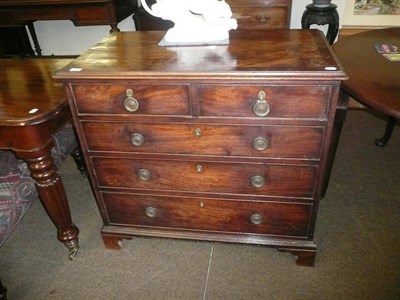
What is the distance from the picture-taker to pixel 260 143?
126cm

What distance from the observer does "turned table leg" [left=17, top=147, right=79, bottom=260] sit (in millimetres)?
1376

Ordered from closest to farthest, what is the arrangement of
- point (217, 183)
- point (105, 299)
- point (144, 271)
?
point (217, 183)
point (105, 299)
point (144, 271)

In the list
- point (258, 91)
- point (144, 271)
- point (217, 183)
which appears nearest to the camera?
point (258, 91)

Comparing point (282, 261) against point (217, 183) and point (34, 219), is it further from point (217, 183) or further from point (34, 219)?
point (34, 219)

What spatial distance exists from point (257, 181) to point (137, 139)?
0.52 metres

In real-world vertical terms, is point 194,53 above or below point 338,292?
above

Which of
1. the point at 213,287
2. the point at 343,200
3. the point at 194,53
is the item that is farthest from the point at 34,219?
the point at 343,200

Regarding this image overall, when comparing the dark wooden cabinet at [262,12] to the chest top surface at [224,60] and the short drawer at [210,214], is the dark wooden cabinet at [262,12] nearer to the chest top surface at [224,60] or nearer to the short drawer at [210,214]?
the chest top surface at [224,60]

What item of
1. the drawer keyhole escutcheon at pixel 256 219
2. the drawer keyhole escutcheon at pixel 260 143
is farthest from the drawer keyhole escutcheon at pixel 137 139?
the drawer keyhole escutcheon at pixel 256 219

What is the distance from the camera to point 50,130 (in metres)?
1.39

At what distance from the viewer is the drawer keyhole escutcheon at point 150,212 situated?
158cm

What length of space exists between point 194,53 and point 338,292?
123 cm

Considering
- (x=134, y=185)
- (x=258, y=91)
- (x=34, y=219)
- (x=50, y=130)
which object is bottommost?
(x=34, y=219)

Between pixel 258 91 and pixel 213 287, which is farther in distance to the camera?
pixel 213 287
